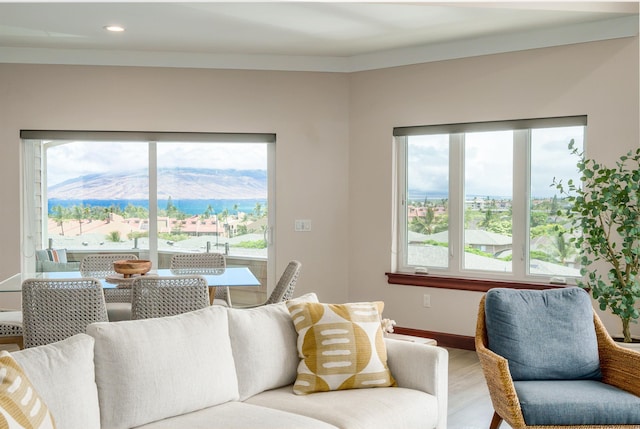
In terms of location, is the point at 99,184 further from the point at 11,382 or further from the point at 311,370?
the point at 11,382

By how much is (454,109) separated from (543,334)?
2881 millimetres

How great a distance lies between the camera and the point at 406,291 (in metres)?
6.38

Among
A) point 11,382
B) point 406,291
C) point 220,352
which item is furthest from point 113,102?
point 11,382

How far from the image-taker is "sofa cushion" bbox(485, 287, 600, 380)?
11.7 feet


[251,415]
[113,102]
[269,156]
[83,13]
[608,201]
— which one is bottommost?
[251,415]

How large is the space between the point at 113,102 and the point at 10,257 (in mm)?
1657

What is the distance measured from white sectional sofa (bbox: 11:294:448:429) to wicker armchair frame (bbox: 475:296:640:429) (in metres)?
0.26

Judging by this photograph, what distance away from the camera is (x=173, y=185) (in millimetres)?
6617

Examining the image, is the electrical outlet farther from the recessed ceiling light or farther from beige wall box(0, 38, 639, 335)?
the recessed ceiling light

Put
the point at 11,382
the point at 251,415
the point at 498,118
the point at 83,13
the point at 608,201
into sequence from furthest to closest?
1. the point at 498,118
2. the point at 83,13
3. the point at 608,201
4. the point at 251,415
5. the point at 11,382

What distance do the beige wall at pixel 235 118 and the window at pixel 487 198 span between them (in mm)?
671

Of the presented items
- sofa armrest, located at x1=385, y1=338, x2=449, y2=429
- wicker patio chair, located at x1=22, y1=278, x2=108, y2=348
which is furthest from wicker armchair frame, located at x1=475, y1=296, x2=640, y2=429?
wicker patio chair, located at x1=22, y1=278, x2=108, y2=348

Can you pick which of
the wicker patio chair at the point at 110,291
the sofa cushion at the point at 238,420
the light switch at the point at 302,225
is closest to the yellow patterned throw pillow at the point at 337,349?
the sofa cushion at the point at 238,420

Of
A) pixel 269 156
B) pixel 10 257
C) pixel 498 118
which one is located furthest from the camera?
pixel 269 156
